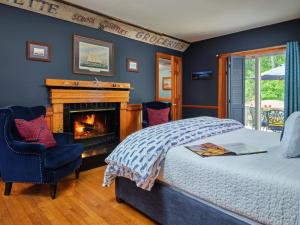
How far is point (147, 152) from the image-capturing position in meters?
1.74

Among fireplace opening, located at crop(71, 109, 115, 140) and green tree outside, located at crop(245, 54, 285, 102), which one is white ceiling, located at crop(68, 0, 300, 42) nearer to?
green tree outside, located at crop(245, 54, 285, 102)

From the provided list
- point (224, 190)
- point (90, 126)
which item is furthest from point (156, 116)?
point (224, 190)

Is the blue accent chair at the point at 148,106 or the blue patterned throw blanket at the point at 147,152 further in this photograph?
the blue accent chair at the point at 148,106

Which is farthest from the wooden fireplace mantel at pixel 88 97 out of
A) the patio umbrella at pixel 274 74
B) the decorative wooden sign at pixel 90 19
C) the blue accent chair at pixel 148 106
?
the patio umbrella at pixel 274 74

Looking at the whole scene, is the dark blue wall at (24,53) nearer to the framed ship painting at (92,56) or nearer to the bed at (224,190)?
the framed ship painting at (92,56)

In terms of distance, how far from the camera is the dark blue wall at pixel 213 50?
407cm

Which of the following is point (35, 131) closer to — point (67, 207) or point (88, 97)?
point (67, 207)

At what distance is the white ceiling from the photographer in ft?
10.5

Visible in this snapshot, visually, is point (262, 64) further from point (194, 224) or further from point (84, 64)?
point (194, 224)

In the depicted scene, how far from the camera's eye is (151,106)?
455 centimetres

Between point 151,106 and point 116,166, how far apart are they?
8.71 ft

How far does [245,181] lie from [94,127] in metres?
3.31

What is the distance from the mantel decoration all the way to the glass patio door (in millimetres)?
2714

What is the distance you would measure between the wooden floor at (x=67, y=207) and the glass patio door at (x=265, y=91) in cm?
434
